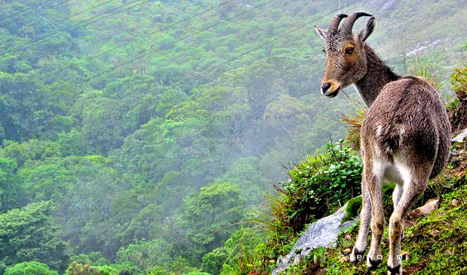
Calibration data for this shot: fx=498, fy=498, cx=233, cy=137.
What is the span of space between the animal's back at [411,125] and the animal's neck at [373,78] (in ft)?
3.20

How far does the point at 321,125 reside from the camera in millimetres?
41750

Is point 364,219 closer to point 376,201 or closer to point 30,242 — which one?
point 376,201

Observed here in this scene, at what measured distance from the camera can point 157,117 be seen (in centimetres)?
5103

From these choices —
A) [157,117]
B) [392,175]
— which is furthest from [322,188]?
[157,117]

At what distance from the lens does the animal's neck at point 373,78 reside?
4.29 metres

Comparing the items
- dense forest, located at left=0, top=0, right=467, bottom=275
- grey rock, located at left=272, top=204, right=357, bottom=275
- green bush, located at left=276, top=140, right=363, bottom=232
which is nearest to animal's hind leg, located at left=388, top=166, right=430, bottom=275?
grey rock, located at left=272, top=204, right=357, bottom=275

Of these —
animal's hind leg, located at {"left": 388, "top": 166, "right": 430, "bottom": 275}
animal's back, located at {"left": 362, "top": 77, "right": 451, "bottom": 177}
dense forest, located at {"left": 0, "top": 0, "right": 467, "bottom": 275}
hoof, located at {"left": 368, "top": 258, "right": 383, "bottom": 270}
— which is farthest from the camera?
dense forest, located at {"left": 0, "top": 0, "right": 467, "bottom": 275}

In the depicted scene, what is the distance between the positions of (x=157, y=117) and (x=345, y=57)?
47.5 m

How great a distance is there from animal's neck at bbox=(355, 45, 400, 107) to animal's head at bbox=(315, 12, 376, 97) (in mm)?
60

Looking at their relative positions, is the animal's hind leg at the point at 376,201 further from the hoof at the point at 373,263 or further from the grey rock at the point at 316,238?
the grey rock at the point at 316,238

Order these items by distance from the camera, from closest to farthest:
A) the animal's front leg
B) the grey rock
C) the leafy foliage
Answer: the animal's front leg < the grey rock < the leafy foliage

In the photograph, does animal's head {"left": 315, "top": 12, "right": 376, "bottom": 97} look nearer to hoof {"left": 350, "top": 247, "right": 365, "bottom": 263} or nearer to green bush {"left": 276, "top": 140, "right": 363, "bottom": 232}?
green bush {"left": 276, "top": 140, "right": 363, "bottom": 232}

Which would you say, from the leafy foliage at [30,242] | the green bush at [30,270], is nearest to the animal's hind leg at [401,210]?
the green bush at [30,270]

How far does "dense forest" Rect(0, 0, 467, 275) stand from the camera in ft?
112
